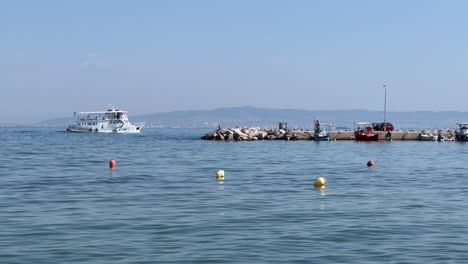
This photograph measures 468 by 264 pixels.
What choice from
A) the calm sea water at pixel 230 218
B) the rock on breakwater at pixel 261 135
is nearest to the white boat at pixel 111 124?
the rock on breakwater at pixel 261 135

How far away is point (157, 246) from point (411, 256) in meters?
6.88

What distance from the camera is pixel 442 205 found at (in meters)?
30.5

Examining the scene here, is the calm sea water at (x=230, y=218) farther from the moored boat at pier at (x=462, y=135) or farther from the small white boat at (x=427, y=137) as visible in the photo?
the small white boat at (x=427, y=137)

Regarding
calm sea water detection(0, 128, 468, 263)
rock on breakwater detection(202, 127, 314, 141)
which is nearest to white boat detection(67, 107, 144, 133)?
rock on breakwater detection(202, 127, 314, 141)

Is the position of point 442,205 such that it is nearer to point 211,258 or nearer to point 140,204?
point 140,204

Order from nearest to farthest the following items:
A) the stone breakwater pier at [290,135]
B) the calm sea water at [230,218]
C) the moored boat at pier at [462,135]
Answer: the calm sea water at [230,218] < the moored boat at pier at [462,135] < the stone breakwater pier at [290,135]

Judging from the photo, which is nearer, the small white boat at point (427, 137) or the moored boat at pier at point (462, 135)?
the moored boat at pier at point (462, 135)

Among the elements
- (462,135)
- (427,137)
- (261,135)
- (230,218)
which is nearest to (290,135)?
(261,135)

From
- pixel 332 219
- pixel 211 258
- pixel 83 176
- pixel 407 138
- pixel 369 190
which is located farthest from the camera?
pixel 407 138

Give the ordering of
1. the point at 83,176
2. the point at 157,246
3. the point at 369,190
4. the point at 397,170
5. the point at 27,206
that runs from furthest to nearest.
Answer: the point at 397,170 < the point at 83,176 < the point at 369,190 < the point at 27,206 < the point at 157,246

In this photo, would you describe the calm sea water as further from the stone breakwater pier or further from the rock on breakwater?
the rock on breakwater

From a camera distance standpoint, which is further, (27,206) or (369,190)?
(369,190)

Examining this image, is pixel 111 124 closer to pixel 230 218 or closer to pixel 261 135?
pixel 261 135

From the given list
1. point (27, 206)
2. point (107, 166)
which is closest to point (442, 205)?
point (27, 206)
